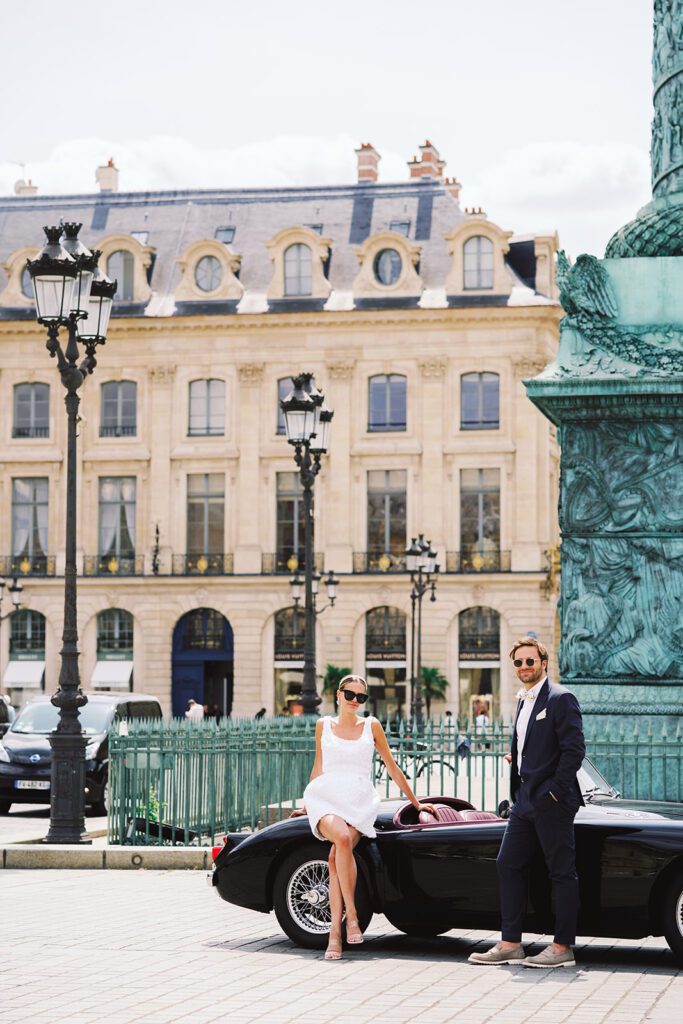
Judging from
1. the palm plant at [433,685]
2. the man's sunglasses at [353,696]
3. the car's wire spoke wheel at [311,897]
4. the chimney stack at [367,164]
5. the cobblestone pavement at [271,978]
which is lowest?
the palm plant at [433,685]

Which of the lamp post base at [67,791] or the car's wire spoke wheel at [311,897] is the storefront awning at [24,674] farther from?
the car's wire spoke wheel at [311,897]

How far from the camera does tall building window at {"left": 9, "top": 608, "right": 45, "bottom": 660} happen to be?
6278 centimetres

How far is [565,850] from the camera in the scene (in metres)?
9.41

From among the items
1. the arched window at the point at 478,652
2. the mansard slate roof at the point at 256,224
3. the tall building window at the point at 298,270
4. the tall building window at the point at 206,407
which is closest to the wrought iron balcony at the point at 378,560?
the arched window at the point at 478,652

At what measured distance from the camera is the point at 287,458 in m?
61.8

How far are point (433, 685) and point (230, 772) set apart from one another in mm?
42517

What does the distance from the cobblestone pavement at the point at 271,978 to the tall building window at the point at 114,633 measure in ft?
166

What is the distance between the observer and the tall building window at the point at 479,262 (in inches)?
2392

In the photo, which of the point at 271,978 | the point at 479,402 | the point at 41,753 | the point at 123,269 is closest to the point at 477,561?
the point at 479,402

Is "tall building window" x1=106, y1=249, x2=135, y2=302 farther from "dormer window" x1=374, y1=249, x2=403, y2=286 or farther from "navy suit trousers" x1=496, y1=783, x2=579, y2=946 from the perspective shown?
"navy suit trousers" x1=496, y1=783, x2=579, y2=946

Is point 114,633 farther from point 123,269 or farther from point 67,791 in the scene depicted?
point 67,791

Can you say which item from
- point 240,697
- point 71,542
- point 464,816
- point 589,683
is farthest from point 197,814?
point 240,697

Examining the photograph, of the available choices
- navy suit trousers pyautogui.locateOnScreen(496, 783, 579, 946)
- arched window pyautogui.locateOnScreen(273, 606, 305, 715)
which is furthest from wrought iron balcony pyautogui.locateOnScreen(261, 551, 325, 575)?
navy suit trousers pyautogui.locateOnScreen(496, 783, 579, 946)

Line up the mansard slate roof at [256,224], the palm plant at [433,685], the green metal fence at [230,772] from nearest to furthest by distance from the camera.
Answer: the green metal fence at [230,772], the palm plant at [433,685], the mansard slate roof at [256,224]
